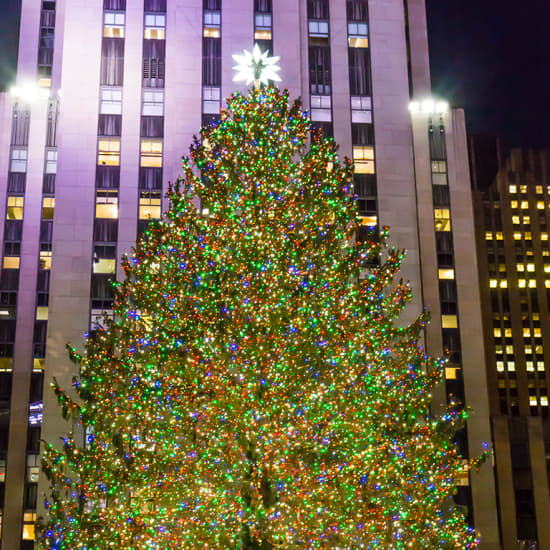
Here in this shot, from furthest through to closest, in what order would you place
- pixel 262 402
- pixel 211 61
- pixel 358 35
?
pixel 358 35, pixel 211 61, pixel 262 402

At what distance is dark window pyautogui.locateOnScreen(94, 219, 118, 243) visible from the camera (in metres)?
38.6

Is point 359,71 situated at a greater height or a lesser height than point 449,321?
greater

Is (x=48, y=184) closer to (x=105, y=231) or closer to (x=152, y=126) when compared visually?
(x=105, y=231)

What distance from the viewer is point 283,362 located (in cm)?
1677

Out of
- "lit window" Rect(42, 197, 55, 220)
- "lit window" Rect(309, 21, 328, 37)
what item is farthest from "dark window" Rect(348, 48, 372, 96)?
"lit window" Rect(42, 197, 55, 220)

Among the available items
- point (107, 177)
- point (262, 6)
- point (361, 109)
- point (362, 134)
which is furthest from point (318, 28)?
point (107, 177)

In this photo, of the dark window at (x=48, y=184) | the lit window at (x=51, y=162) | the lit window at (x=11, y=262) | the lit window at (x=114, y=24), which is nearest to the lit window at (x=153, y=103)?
the lit window at (x=114, y=24)

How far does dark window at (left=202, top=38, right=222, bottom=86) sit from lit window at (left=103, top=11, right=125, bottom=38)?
5588mm

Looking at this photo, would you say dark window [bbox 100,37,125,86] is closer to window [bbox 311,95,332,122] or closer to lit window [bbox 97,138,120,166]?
lit window [bbox 97,138,120,166]

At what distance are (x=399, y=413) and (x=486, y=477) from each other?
2238 centimetres

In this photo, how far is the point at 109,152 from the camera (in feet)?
131

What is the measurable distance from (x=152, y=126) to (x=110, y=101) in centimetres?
320

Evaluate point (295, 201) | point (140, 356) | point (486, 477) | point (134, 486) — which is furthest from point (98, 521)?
point (486, 477)

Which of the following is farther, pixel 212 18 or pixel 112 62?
pixel 212 18
